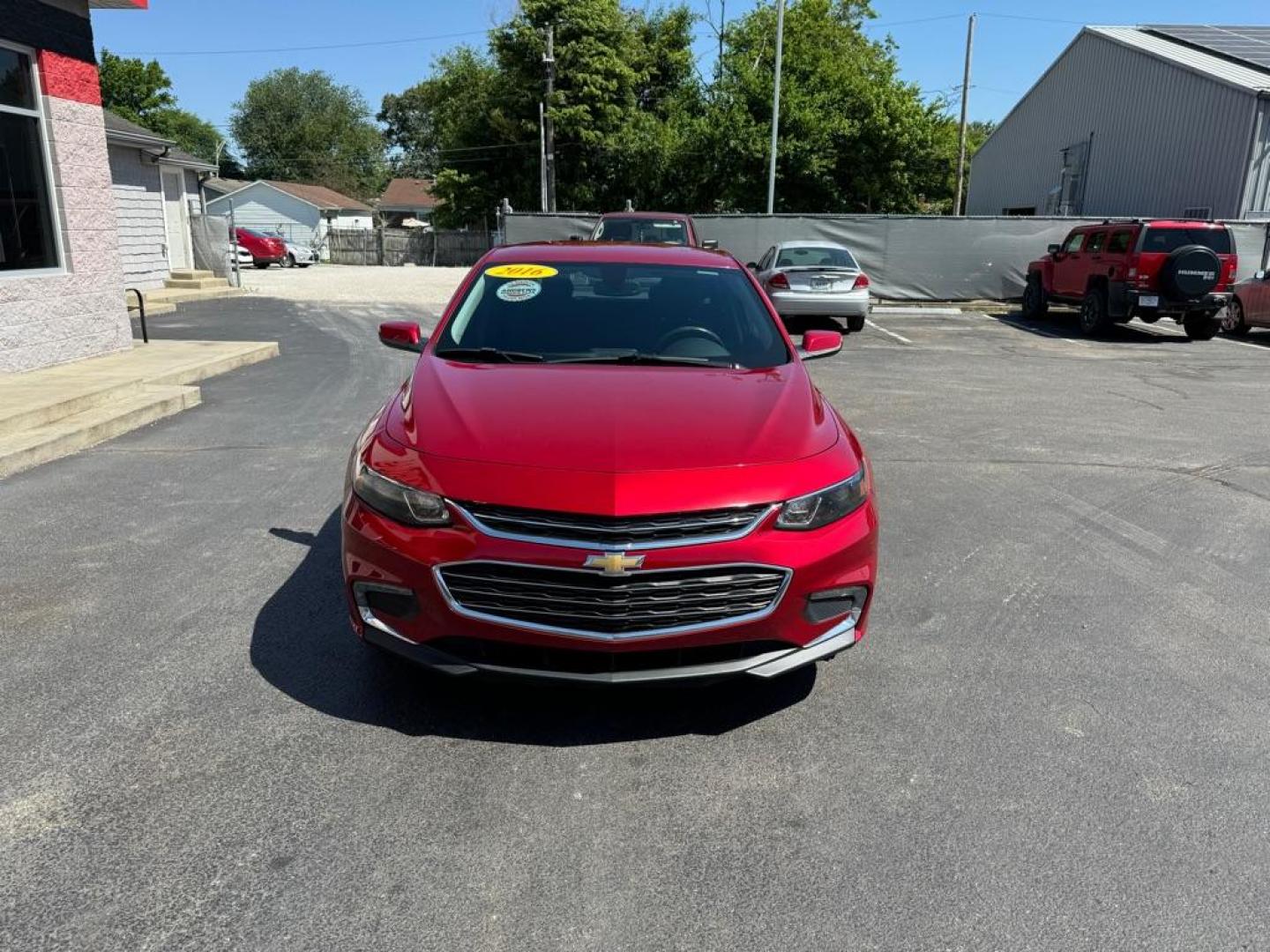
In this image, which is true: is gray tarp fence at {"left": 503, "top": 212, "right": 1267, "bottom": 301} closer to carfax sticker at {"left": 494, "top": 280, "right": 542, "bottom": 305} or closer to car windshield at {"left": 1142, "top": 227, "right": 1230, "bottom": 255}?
car windshield at {"left": 1142, "top": 227, "right": 1230, "bottom": 255}

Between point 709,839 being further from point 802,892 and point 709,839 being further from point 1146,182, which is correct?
point 1146,182

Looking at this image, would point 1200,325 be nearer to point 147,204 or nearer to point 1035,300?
point 1035,300

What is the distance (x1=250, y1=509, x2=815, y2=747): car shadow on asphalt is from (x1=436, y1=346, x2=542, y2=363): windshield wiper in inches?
51.1

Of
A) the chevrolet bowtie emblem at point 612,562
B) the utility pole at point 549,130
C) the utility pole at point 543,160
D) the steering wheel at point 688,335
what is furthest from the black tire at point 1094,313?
the utility pole at point 549,130

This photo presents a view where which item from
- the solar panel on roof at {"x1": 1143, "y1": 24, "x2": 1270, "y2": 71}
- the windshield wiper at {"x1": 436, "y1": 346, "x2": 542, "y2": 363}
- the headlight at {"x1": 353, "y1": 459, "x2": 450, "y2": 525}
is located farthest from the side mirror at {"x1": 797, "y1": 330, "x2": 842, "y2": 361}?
the solar panel on roof at {"x1": 1143, "y1": 24, "x2": 1270, "y2": 71}

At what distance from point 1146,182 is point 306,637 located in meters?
24.8

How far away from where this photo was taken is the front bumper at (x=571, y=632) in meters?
2.86

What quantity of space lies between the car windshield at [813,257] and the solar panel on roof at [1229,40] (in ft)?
43.2

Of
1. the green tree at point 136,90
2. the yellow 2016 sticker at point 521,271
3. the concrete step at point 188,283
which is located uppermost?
the green tree at point 136,90

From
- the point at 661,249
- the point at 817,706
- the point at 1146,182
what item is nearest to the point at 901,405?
the point at 661,249

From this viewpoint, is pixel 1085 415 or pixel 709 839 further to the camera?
pixel 1085 415

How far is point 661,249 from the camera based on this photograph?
510 centimetres

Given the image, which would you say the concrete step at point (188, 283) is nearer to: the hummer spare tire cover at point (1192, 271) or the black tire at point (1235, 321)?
the hummer spare tire cover at point (1192, 271)

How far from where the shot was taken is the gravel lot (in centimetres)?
2048
